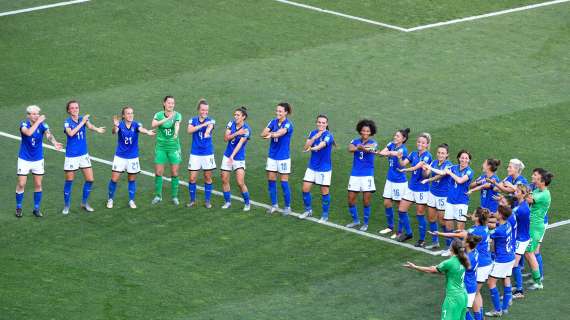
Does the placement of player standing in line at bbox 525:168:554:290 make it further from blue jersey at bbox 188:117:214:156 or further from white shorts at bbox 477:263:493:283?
blue jersey at bbox 188:117:214:156

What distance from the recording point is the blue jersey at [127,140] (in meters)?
25.3

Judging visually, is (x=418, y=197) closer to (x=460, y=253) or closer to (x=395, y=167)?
(x=395, y=167)

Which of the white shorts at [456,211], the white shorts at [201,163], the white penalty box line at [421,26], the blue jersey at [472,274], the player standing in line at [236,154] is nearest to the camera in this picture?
the blue jersey at [472,274]

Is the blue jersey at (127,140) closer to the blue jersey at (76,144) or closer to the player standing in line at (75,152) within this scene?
the player standing in line at (75,152)

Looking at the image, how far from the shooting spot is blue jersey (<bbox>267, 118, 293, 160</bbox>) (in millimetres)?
25172

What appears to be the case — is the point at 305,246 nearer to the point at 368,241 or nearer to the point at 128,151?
the point at 368,241

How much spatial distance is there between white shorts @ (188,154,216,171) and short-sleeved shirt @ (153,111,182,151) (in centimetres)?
48

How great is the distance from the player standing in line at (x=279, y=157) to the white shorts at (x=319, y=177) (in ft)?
1.57

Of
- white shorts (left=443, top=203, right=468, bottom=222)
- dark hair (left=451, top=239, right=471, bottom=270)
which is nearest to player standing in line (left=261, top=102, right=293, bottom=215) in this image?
white shorts (left=443, top=203, right=468, bottom=222)

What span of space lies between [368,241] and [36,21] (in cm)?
1530

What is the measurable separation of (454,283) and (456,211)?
454 centimetres

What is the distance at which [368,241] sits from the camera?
24422 mm

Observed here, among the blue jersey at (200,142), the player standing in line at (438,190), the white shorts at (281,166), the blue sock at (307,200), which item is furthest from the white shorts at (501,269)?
the blue jersey at (200,142)

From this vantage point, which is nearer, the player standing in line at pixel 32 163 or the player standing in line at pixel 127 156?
the player standing in line at pixel 32 163
